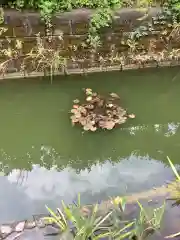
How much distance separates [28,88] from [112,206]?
9.41ft

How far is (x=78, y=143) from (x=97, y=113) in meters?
0.58

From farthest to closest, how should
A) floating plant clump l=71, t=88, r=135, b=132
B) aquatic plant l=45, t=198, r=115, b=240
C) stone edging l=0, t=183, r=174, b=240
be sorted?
floating plant clump l=71, t=88, r=135, b=132
stone edging l=0, t=183, r=174, b=240
aquatic plant l=45, t=198, r=115, b=240

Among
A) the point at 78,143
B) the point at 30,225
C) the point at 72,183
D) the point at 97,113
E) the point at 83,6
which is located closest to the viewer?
the point at 30,225

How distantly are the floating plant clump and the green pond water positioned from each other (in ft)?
0.42

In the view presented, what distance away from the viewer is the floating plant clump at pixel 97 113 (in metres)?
6.12

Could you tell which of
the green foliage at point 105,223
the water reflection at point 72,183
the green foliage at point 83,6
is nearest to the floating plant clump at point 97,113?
the water reflection at point 72,183

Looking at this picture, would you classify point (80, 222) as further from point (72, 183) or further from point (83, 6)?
point (83, 6)

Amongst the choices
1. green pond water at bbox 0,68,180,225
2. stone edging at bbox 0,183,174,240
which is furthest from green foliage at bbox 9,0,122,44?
stone edging at bbox 0,183,174,240

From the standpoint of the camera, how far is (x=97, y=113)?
632 centimetres

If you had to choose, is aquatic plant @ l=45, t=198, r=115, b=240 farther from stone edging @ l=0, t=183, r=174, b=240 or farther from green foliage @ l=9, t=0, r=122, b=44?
green foliage @ l=9, t=0, r=122, b=44

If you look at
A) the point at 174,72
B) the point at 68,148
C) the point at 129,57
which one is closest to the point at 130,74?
the point at 129,57

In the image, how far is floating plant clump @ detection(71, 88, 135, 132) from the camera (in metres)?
6.12

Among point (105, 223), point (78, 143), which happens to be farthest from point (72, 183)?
point (105, 223)

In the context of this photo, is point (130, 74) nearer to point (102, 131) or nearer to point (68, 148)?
point (102, 131)
